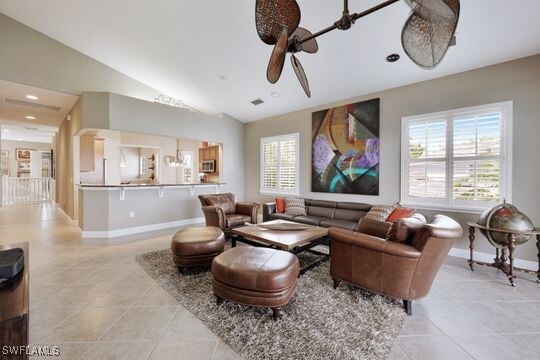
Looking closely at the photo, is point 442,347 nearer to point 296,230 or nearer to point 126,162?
point 296,230

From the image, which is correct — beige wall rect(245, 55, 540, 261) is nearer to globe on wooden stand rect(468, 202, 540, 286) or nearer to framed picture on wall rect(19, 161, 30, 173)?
globe on wooden stand rect(468, 202, 540, 286)

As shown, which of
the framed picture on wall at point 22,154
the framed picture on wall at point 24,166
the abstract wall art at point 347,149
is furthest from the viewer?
the framed picture on wall at point 24,166

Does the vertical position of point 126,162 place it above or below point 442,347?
above

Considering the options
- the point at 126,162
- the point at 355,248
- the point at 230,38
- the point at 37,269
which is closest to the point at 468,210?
the point at 355,248

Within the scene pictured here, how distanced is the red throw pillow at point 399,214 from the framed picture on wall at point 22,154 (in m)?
14.5

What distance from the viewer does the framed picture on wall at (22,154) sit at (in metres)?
10.2

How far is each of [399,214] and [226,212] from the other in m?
3.16

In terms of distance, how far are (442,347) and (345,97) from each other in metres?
4.20

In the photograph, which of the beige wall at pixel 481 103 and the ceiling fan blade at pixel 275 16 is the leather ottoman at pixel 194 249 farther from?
the beige wall at pixel 481 103

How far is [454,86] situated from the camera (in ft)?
11.8

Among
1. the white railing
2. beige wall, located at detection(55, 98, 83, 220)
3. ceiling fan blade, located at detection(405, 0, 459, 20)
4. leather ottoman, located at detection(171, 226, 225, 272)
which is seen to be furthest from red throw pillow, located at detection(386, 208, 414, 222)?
the white railing

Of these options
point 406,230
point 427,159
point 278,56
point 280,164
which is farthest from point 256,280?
point 280,164

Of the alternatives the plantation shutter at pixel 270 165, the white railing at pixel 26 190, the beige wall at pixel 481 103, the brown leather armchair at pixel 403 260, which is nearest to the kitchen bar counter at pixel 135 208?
the plantation shutter at pixel 270 165

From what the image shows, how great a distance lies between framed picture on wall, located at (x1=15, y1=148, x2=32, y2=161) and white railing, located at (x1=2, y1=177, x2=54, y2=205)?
227 centimetres
